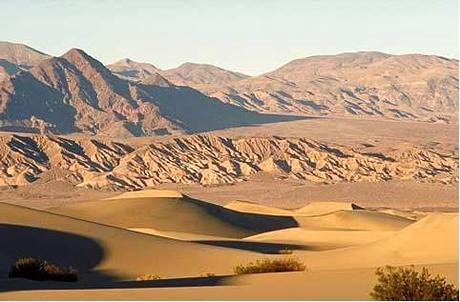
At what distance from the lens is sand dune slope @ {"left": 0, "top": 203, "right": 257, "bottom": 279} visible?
32384mm

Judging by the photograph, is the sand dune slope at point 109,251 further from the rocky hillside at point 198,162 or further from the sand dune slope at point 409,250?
the rocky hillside at point 198,162

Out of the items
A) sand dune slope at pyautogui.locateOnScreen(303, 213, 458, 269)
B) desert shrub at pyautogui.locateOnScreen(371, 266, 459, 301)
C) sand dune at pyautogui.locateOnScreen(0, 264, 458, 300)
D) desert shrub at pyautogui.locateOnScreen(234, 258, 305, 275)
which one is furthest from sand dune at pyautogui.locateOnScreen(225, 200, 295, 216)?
desert shrub at pyautogui.locateOnScreen(371, 266, 459, 301)

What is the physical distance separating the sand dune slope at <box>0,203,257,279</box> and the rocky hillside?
85160 mm

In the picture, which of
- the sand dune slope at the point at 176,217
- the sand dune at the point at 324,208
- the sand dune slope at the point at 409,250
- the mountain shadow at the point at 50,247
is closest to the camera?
the sand dune slope at the point at 409,250

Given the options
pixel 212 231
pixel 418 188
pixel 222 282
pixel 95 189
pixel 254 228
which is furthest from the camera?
pixel 95 189

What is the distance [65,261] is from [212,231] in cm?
2774

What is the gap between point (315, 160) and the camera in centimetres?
14250

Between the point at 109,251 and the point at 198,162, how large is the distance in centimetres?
10699

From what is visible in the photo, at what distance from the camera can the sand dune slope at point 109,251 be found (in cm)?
3238

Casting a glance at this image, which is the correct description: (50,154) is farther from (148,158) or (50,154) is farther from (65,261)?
(65,261)

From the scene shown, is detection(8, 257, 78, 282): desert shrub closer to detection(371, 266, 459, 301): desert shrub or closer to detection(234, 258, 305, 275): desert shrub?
detection(234, 258, 305, 275): desert shrub

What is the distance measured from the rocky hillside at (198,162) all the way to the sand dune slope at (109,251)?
85.2 metres

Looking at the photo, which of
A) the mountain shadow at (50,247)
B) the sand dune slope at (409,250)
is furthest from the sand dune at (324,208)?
the sand dune slope at (409,250)

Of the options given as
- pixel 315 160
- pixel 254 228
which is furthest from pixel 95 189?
pixel 254 228
